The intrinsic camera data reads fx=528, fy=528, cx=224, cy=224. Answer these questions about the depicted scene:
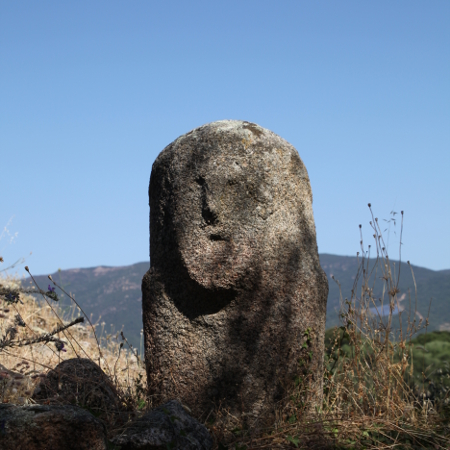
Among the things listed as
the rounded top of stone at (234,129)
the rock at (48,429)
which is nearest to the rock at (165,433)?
the rock at (48,429)

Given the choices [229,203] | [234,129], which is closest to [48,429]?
[229,203]

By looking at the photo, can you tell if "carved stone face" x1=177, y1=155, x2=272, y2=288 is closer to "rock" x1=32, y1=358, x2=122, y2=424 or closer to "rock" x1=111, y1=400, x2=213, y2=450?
"rock" x1=111, y1=400, x2=213, y2=450

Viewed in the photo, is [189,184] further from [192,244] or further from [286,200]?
[286,200]

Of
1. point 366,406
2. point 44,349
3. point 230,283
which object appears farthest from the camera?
point 44,349

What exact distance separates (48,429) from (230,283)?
1546 millimetres

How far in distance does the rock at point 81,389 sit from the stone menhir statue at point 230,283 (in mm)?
319

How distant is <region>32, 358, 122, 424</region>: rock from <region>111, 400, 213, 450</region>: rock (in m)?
0.73

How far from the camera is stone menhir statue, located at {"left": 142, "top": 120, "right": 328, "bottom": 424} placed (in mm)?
3596

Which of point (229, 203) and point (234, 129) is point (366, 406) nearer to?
point (229, 203)

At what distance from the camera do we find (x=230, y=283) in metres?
3.56

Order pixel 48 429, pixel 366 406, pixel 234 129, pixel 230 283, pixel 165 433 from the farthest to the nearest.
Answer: pixel 366 406
pixel 234 129
pixel 230 283
pixel 165 433
pixel 48 429

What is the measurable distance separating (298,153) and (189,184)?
35.4 inches

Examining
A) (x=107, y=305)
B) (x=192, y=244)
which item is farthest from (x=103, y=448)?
(x=107, y=305)

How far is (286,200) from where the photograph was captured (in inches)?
149
